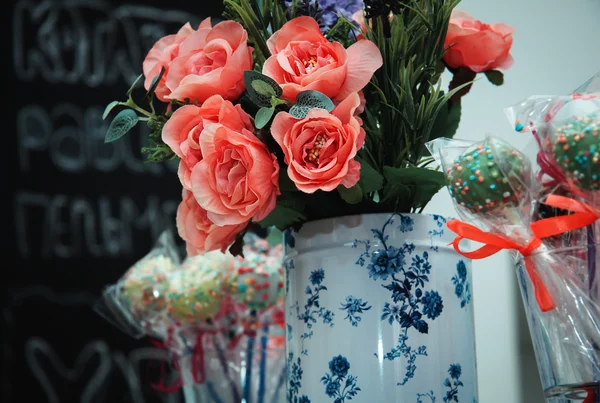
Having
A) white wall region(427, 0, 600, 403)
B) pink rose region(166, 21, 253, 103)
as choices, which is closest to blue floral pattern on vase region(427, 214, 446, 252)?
pink rose region(166, 21, 253, 103)

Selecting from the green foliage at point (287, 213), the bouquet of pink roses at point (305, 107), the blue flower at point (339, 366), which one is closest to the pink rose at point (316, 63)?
the bouquet of pink roses at point (305, 107)

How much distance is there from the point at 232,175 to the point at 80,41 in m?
1.23

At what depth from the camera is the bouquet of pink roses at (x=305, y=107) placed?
1.85 ft

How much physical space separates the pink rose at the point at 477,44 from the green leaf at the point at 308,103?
171 mm

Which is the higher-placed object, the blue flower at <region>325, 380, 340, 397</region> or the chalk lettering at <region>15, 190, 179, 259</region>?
the chalk lettering at <region>15, 190, 179, 259</region>

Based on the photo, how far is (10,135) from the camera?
1580 millimetres

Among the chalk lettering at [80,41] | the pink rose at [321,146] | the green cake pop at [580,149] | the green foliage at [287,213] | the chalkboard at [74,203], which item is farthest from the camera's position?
the chalk lettering at [80,41]

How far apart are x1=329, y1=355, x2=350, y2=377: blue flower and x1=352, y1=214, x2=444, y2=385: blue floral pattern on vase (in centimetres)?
3

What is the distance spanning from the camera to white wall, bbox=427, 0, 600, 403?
916 millimetres

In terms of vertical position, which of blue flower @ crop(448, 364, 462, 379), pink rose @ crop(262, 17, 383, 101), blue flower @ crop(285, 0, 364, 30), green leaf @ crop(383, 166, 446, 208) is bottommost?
blue flower @ crop(448, 364, 462, 379)

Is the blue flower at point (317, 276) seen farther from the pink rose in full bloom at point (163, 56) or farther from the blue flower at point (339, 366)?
the pink rose in full bloom at point (163, 56)

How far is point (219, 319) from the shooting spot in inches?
34.7

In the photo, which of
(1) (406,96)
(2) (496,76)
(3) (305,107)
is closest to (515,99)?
(2) (496,76)

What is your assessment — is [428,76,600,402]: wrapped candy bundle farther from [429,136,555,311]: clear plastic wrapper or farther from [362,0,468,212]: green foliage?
[362,0,468,212]: green foliage
